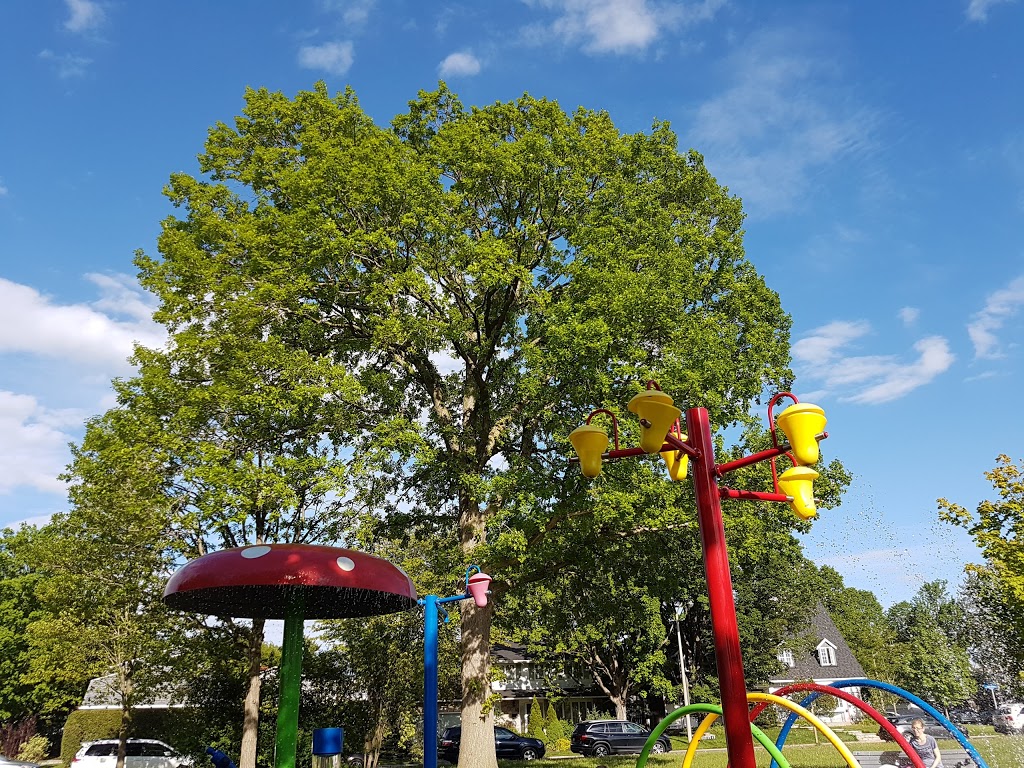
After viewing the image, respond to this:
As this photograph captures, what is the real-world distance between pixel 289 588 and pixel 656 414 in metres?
6.29

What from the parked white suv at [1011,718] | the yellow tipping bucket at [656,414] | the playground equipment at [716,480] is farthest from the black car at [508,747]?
the yellow tipping bucket at [656,414]

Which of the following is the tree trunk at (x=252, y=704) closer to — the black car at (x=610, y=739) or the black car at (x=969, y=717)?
the black car at (x=610, y=739)

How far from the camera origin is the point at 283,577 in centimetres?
778

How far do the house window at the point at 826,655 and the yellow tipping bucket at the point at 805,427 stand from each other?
56.5m

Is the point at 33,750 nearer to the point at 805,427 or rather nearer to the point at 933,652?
the point at 805,427

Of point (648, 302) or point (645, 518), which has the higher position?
point (648, 302)

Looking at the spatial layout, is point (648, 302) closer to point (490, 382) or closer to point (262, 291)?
point (490, 382)

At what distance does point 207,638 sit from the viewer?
60.3 ft

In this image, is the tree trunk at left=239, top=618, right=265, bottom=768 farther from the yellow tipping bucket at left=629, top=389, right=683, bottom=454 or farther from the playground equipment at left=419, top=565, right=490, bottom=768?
the yellow tipping bucket at left=629, top=389, right=683, bottom=454

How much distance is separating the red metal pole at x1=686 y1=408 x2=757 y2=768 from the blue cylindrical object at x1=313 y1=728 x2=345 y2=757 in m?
5.39

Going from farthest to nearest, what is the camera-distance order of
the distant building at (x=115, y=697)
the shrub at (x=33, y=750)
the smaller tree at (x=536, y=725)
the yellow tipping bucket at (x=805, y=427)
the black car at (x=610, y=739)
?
the smaller tree at (x=536, y=725), the shrub at (x=33, y=750), the black car at (x=610, y=739), the distant building at (x=115, y=697), the yellow tipping bucket at (x=805, y=427)

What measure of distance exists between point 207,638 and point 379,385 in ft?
28.2

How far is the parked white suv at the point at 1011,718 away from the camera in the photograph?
2662cm

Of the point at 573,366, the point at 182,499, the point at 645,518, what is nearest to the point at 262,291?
the point at 182,499
